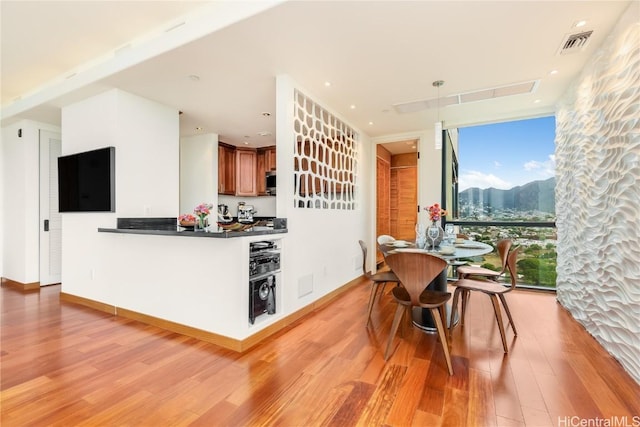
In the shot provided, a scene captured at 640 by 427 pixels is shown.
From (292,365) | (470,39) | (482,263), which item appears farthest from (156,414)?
(482,263)

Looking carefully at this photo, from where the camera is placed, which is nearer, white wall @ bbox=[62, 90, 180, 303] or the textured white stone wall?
the textured white stone wall

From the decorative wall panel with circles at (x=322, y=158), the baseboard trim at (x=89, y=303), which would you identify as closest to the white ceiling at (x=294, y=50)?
the decorative wall panel with circles at (x=322, y=158)

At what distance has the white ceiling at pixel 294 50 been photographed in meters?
2.08

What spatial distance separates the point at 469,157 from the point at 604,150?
7.66ft

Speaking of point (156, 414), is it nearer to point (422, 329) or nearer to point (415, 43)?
point (422, 329)

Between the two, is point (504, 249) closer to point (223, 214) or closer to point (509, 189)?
point (509, 189)

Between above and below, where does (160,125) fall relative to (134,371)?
above

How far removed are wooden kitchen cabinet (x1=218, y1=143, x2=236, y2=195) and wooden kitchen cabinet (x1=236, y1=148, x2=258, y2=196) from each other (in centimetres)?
8

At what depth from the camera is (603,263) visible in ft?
8.21

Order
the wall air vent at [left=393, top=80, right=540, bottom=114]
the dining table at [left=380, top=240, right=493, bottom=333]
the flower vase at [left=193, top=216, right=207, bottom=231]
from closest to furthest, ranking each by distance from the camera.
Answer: the dining table at [left=380, top=240, right=493, bottom=333]
the flower vase at [left=193, top=216, right=207, bottom=231]
the wall air vent at [left=393, top=80, right=540, bottom=114]

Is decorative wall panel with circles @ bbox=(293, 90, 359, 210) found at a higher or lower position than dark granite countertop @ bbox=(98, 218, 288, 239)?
higher

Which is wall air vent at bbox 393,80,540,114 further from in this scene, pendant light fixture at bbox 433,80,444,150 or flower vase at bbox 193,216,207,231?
flower vase at bbox 193,216,207,231

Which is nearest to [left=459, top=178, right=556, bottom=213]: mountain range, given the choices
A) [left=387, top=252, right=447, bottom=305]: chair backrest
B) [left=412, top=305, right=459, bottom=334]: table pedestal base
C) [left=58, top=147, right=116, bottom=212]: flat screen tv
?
[left=412, top=305, right=459, bottom=334]: table pedestal base

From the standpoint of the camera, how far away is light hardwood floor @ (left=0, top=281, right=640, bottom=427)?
163cm
